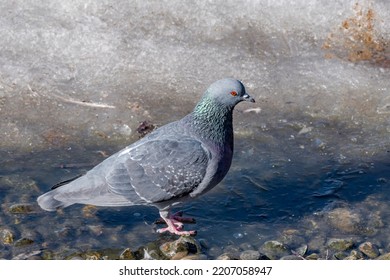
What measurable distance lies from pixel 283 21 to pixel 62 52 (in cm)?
234

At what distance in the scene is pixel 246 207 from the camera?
6426mm

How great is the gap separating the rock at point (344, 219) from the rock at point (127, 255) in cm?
162

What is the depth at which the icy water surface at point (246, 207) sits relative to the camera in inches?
236

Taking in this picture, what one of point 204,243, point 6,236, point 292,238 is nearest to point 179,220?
point 204,243

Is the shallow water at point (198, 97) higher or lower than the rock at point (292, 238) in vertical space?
higher

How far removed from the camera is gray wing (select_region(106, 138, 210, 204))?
5.91 m

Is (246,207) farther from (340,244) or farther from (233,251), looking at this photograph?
(340,244)

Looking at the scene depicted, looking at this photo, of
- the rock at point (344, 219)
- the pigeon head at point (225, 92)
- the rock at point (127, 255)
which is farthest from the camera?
the rock at point (344, 219)

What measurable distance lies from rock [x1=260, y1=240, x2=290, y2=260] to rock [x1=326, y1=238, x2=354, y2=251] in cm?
34

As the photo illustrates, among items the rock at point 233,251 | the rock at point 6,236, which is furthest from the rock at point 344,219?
the rock at point 6,236

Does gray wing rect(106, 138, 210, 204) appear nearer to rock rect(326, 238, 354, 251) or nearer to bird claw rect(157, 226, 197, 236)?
bird claw rect(157, 226, 197, 236)

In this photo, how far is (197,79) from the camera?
7.84m

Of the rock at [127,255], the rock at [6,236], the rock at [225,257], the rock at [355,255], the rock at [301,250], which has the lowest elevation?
the rock at [6,236]

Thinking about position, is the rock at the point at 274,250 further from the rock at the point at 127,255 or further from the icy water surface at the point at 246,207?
the rock at the point at 127,255
